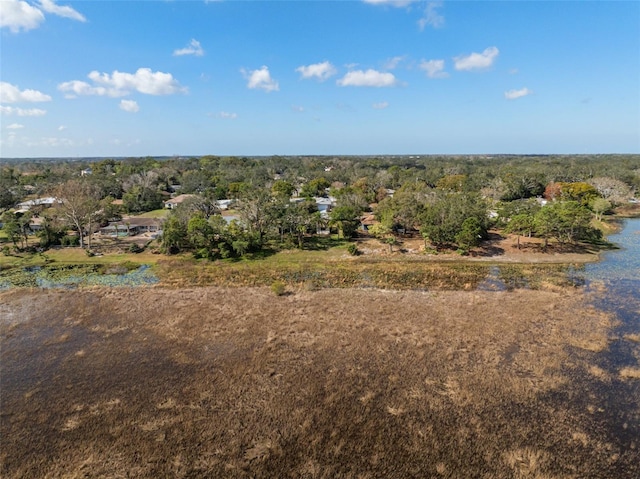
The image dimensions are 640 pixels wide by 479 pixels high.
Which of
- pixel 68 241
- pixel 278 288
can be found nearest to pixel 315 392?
pixel 278 288

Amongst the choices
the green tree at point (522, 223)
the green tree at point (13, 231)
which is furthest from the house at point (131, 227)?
the green tree at point (522, 223)

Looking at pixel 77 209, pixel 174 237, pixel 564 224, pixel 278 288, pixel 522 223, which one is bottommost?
pixel 278 288

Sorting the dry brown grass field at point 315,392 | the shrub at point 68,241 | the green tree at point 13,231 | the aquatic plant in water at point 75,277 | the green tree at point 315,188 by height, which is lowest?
the dry brown grass field at point 315,392

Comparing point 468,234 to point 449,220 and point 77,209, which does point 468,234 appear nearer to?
point 449,220

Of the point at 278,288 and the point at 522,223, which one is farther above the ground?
the point at 522,223

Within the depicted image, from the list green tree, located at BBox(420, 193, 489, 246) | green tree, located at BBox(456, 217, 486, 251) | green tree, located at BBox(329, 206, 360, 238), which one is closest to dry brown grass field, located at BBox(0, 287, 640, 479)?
green tree, located at BBox(456, 217, 486, 251)

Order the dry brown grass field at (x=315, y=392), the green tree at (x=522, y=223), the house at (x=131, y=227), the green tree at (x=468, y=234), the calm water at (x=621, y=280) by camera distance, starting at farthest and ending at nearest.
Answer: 1. the house at (x=131, y=227)
2. the green tree at (x=522, y=223)
3. the green tree at (x=468, y=234)
4. the calm water at (x=621, y=280)
5. the dry brown grass field at (x=315, y=392)

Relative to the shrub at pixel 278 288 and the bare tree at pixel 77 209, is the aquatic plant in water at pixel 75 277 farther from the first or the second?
the shrub at pixel 278 288

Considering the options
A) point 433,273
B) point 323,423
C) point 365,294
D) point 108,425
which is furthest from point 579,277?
point 108,425

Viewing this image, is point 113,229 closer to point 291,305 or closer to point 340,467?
point 291,305
